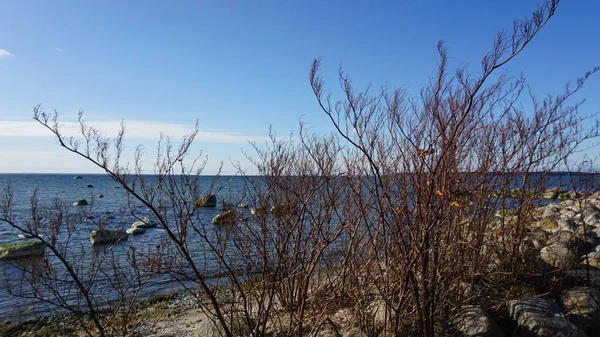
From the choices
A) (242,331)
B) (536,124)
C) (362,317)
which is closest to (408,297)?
(362,317)

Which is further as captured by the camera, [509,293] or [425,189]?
[509,293]

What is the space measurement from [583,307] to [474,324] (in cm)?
179

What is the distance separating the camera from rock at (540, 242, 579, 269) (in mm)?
6648

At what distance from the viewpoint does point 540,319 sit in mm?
5023

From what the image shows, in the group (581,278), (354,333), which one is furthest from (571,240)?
(354,333)

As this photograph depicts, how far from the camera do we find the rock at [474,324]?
479 centimetres

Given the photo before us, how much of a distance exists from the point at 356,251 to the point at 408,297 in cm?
109

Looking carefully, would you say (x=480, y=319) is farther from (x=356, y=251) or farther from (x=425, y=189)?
(x=425, y=189)

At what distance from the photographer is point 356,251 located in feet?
17.2

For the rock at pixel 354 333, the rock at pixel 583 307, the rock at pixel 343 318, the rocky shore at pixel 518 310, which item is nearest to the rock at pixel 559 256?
the rocky shore at pixel 518 310

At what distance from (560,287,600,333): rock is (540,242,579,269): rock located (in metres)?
0.76

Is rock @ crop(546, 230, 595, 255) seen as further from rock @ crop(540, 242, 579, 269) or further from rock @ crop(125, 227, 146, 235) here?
rock @ crop(125, 227, 146, 235)

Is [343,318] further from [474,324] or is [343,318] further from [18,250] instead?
[18,250]

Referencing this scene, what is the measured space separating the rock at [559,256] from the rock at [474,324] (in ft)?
7.84
